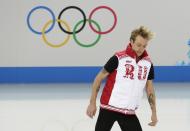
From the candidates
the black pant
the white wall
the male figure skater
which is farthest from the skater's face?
the white wall

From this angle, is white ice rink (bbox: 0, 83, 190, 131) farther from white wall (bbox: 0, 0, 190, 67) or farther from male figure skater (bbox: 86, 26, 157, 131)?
male figure skater (bbox: 86, 26, 157, 131)

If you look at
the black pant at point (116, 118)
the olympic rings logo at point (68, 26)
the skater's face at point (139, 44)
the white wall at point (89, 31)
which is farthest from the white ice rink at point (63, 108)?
the skater's face at point (139, 44)

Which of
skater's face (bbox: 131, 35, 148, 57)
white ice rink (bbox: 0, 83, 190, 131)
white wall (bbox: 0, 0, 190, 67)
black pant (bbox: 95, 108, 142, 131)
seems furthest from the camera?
white wall (bbox: 0, 0, 190, 67)

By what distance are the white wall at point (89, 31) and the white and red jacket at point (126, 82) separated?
11.2 ft

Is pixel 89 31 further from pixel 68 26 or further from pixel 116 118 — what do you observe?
pixel 116 118

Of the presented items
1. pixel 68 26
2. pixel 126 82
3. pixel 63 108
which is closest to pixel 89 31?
pixel 68 26

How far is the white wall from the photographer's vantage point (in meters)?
6.33

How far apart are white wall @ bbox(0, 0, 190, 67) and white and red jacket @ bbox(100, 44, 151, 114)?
342 cm

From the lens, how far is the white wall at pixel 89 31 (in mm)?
6332

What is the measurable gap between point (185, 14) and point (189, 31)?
243 millimetres

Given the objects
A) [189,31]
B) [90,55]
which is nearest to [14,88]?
[90,55]

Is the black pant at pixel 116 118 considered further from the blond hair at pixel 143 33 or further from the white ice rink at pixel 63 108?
the white ice rink at pixel 63 108

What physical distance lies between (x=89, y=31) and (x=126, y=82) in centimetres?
350

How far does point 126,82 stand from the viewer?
2.95m
